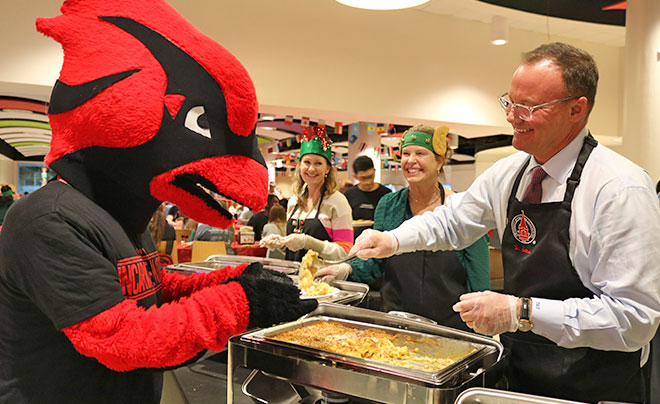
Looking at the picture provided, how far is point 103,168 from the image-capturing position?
1.03 m

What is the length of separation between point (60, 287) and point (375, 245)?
111cm

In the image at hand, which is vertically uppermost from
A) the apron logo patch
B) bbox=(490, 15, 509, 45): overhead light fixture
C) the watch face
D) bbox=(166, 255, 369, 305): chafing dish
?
bbox=(490, 15, 509, 45): overhead light fixture

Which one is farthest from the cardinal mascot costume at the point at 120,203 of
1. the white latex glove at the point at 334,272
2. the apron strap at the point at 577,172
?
the white latex glove at the point at 334,272

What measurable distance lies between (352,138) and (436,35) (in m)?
2.51

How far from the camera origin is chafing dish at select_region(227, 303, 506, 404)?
1167mm

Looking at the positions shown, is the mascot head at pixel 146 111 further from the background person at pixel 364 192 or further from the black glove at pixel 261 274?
the background person at pixel 364 192

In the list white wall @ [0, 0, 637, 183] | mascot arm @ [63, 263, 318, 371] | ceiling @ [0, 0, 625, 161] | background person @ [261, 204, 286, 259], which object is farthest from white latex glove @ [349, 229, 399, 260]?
ceiling @ [0, 0, 625, 161]

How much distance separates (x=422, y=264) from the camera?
2.29 metres

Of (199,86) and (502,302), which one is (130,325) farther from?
(502,302)

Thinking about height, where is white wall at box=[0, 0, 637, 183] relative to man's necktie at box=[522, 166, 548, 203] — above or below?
above

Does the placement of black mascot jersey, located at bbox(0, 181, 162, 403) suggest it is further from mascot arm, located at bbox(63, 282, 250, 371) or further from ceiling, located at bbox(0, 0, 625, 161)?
ceiling, located at bbox(0, 0, 625, 161)

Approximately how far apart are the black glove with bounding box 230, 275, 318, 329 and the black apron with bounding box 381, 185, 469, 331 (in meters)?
1.37

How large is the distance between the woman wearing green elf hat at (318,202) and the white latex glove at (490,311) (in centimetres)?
164

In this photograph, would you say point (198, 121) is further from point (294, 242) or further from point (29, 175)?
point (29, 175)
